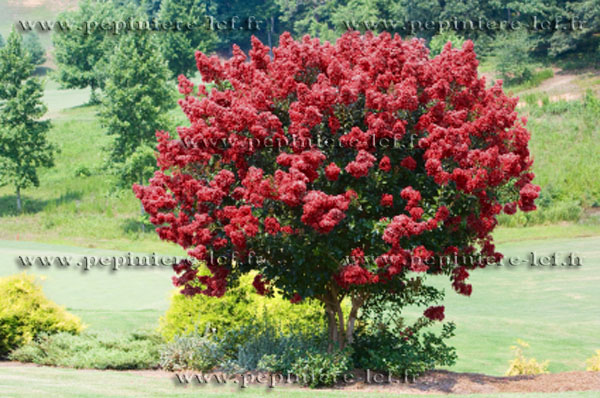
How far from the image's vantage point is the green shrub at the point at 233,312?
583 inches

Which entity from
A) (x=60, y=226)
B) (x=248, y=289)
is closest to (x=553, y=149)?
(x=60, y=226)

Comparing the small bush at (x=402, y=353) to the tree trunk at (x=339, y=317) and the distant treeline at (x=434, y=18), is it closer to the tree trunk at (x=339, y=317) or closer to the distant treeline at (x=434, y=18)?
the tree trunk at (x=339, y=317)

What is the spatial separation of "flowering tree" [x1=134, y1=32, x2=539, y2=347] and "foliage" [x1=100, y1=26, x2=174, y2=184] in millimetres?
35743

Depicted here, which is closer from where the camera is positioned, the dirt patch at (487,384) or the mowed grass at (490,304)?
the dirt patch at (487,384)

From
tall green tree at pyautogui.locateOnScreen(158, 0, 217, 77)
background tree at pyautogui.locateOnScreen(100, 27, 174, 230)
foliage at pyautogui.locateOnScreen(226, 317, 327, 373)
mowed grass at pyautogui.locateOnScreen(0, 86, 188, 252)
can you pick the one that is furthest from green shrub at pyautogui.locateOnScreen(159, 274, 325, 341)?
tall green tree at pyautogui.locateOnScreen(158, 0, 217, 77)

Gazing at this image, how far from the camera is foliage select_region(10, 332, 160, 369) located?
14406mm

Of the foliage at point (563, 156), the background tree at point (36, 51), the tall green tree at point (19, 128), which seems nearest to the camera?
the foliage at point (563, 156)

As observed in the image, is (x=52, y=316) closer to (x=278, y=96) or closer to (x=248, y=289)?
(x=248, y=289)

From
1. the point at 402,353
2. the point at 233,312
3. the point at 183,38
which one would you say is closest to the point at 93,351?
the point at 233,312

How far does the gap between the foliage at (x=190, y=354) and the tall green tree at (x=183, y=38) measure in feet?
230

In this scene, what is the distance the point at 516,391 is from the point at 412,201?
382cm

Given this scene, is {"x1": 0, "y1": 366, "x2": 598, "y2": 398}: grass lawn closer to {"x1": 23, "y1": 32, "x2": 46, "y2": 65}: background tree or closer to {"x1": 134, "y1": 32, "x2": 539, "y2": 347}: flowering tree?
{"x1": 134, "y1": 32, "x2": 539, "y2": 347}: flowering tree

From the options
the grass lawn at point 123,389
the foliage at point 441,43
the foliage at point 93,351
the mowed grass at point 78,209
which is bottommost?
the mowed grass at point 78,209

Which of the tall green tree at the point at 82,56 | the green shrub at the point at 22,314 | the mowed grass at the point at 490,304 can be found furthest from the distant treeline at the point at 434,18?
the green shrub at the point at 22,314
